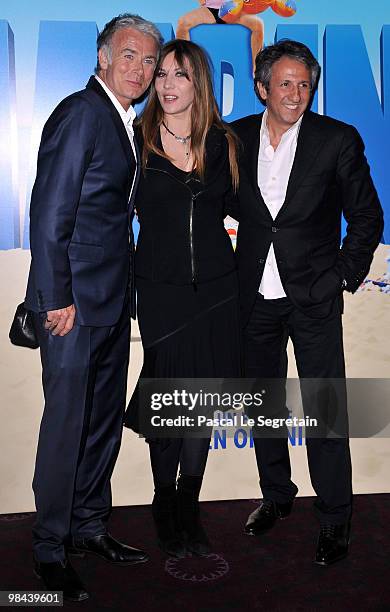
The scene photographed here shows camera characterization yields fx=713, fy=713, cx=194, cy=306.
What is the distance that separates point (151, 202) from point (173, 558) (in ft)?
4.41

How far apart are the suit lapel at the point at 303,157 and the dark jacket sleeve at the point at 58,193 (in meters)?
0.79

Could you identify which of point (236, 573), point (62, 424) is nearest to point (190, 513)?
point (236, 573)

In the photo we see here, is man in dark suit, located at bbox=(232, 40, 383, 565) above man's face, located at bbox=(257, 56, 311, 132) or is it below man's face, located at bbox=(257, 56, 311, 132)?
below

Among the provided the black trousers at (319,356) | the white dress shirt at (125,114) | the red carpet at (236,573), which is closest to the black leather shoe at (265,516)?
the red carpet at (236,573)

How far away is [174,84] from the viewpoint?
2578 millimetres

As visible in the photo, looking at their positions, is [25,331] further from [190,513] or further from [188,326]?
[190,513]

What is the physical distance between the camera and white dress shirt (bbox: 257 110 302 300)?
276cm

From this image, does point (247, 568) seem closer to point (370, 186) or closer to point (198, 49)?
point (370, 186)

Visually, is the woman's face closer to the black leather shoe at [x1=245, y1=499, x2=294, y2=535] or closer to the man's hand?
the man's hand

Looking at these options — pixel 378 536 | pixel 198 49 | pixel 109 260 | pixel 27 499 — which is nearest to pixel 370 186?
pixel 198 49

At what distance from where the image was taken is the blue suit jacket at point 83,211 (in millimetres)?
2279

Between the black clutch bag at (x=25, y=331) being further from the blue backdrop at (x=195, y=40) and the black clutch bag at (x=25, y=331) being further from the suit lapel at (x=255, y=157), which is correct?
the suit lapel at (x=255, y=157)

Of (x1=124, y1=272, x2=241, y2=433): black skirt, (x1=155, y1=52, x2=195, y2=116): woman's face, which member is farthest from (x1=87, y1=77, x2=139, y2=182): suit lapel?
(x1=124, y1=272, x2=241, y2=433): black skirt

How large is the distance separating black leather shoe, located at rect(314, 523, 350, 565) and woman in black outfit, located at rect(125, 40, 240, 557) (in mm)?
433
